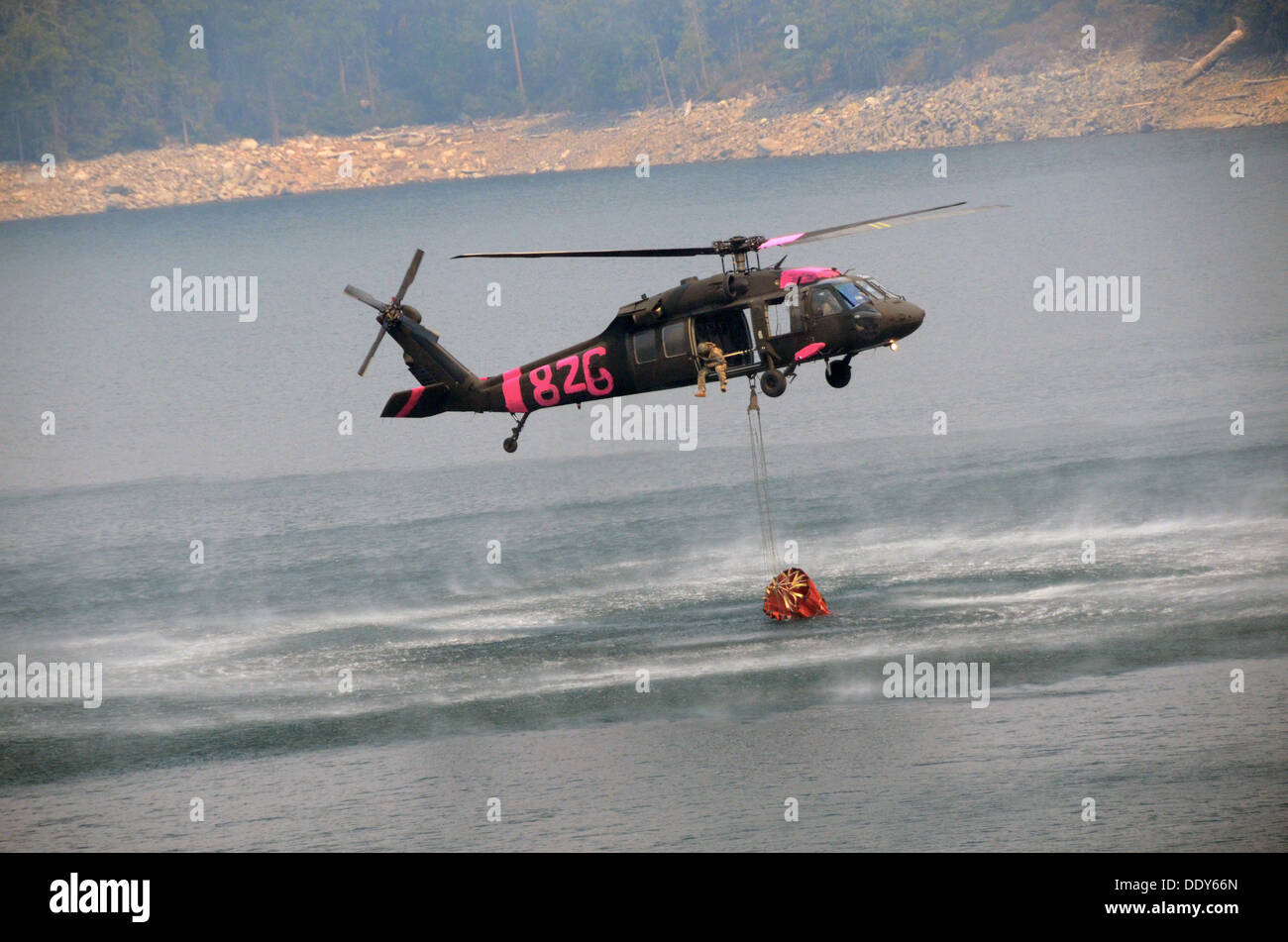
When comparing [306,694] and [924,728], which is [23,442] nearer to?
[306,694]

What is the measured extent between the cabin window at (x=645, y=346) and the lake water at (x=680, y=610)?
491 inches

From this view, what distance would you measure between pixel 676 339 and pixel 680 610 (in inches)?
674

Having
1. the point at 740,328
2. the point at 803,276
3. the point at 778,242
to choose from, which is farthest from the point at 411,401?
the point at 803,276

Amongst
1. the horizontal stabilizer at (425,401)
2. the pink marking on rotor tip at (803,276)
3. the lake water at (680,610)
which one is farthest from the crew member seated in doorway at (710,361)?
the lake water at (680,610)

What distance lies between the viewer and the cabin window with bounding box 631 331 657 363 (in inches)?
1911

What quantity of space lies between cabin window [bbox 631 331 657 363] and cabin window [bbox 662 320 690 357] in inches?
11.9

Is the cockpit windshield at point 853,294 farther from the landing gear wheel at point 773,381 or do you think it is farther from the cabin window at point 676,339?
the cabin window at point 676,339

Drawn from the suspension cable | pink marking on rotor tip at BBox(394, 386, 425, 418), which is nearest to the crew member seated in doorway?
pink marking on rotor tip at BBox(394, 386, 425, 418)

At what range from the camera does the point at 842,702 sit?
56375mm

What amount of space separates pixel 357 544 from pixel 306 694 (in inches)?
682

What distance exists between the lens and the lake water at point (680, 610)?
52.5m

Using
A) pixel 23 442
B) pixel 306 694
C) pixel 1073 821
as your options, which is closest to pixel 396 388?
pixel 23 442

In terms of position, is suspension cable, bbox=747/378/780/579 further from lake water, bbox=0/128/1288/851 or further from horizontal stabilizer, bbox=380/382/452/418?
horizontal stabilizer, bbox=380/382/452/418

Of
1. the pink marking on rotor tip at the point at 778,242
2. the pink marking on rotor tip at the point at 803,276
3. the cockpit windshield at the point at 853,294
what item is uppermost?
the pink marking on rotor tip at the point at 778,242
